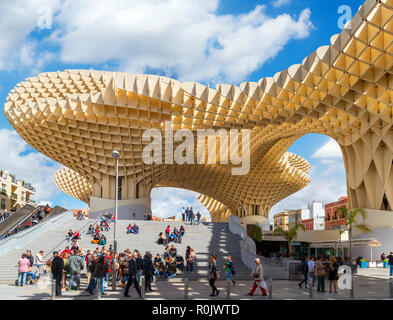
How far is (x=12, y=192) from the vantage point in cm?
7625

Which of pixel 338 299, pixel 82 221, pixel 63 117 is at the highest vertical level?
pixel 63 117

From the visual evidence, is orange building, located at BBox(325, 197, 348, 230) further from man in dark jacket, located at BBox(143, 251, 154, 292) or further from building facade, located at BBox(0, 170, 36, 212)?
man in dark jacket, located at BBox(143, 251, 154, 292)

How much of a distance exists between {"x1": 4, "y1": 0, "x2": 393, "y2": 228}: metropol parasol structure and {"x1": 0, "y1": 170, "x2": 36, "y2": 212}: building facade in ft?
88.7

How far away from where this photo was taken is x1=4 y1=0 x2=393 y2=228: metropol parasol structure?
26672 mm

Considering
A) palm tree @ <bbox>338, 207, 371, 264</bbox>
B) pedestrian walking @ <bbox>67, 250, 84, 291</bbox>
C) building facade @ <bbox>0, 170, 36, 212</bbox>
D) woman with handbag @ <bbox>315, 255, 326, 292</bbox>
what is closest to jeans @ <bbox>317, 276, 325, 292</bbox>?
woman with handbag @ <bbox>315, 255, 326, 292</bbox>

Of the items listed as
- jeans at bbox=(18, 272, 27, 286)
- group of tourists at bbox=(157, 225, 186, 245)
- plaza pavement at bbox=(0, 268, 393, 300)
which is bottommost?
plaza pavement at bbox=(0, 268, 393, 300)

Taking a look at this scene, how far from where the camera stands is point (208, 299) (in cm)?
1401

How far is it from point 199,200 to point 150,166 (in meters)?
44.5

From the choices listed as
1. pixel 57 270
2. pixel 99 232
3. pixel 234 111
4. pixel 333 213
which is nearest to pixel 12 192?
pixel 234 111

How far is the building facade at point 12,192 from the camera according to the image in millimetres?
70062

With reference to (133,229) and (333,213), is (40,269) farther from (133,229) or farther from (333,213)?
(333,213)

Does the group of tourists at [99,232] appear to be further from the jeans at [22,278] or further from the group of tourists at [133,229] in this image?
the jeans at [22,278]
